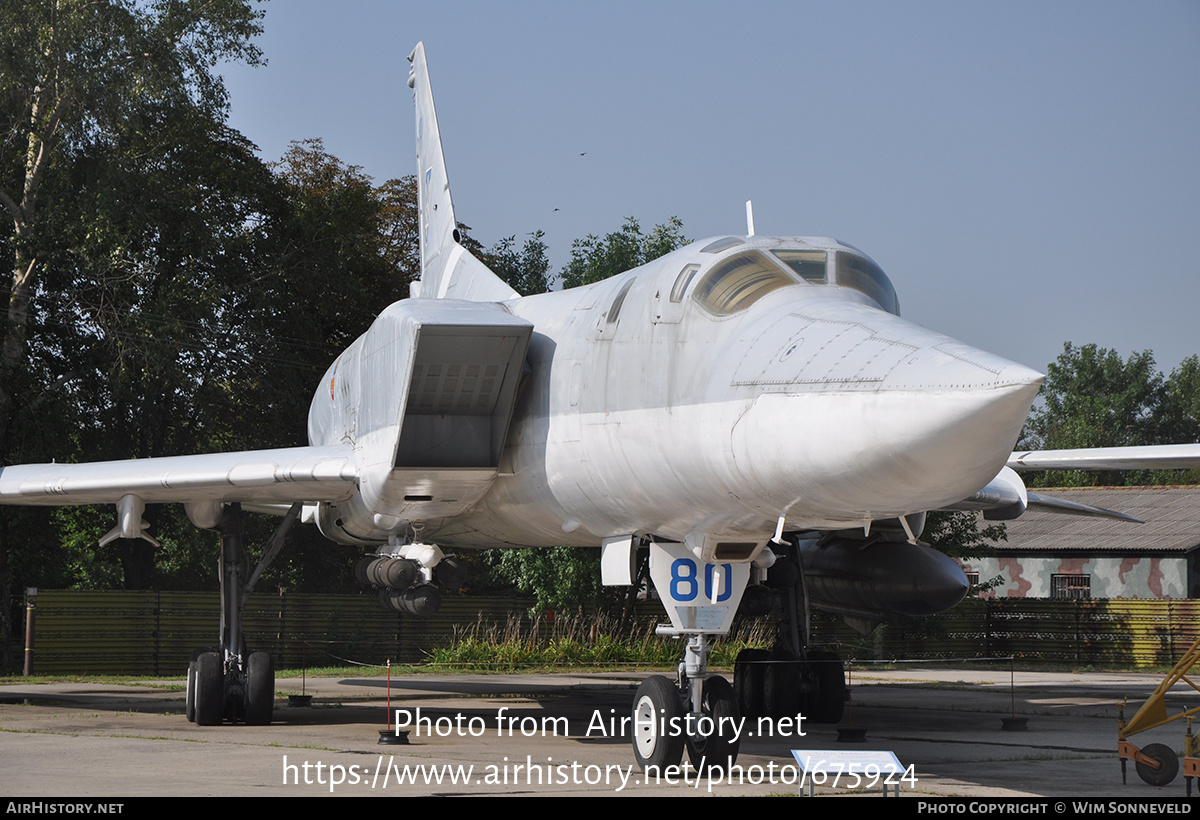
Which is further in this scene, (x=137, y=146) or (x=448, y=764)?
(x=137, y=146)

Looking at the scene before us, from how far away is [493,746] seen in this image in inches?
399

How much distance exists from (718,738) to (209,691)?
233 inches

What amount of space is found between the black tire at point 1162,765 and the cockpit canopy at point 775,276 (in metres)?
3.18

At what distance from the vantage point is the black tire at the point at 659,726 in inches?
311

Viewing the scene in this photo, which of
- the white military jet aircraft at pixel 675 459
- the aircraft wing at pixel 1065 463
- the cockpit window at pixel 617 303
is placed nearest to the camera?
the white military jet aircraft at pixel 675 459

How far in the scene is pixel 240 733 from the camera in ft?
36.4

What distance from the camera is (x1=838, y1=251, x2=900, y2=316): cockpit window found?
775 centimetres

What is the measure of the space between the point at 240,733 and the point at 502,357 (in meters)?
4.18

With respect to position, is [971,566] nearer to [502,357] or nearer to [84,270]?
[84,270]

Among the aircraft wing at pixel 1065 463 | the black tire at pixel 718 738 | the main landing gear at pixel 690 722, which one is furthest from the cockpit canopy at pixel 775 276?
the aircraft wing at pixel 1065 463

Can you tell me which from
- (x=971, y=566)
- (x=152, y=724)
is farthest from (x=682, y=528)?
(x=971, y=566)

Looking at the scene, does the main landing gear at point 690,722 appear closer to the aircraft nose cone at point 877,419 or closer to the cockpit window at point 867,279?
the aircraft nose cone at point 877,419

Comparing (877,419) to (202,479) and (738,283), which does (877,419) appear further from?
(202,479)

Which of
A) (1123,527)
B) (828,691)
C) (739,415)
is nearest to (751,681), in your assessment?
(828,691)
